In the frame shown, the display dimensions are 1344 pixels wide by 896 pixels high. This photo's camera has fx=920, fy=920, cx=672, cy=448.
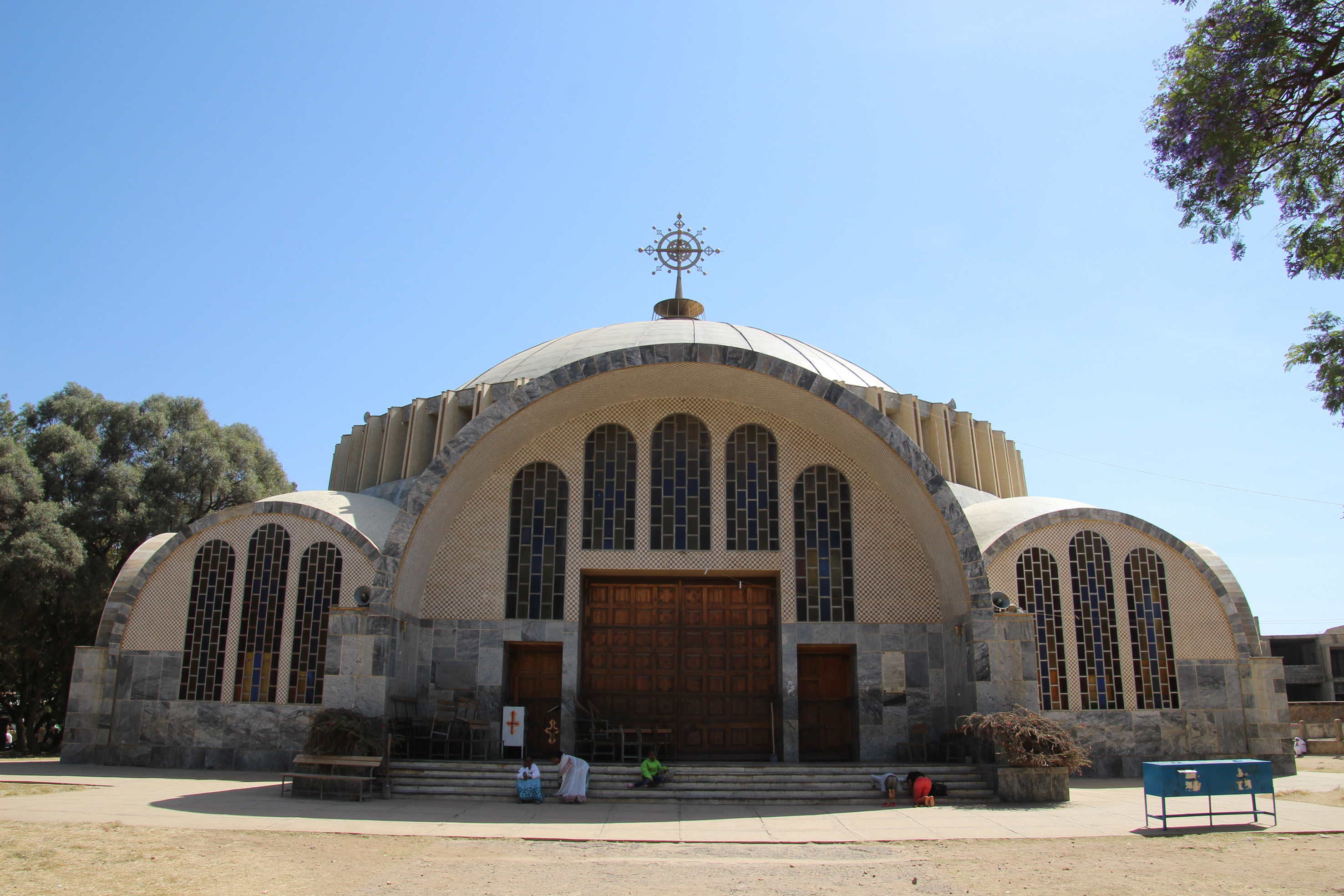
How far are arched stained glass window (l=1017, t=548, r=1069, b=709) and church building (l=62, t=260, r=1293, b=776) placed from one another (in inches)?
1.7

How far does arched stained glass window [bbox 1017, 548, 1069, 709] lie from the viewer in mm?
15594

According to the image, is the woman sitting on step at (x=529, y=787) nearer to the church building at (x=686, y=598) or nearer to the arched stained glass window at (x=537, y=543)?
the church building at (x=686, y=598)

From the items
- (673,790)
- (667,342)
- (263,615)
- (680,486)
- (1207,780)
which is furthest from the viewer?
(667,342)

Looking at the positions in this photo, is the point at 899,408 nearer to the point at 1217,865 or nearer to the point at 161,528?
the point at 1217,865

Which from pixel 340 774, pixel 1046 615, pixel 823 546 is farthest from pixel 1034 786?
pixel 340 774

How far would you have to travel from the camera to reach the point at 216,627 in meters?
16.0

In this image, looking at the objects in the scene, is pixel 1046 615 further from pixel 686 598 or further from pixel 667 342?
pixel 667 342

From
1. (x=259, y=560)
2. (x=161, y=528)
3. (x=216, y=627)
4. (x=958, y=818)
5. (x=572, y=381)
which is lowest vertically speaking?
(x=958, y=818)

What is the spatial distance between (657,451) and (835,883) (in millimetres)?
9830

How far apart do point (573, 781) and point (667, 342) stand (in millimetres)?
9881

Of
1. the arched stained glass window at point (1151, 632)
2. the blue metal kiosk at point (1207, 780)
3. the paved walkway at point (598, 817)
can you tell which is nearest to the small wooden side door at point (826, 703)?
the paved walkway at point (598, 817)

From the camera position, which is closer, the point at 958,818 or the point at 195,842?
the point at 195,842

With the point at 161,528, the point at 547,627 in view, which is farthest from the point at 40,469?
the point at 547,627

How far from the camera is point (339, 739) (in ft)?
41.7
